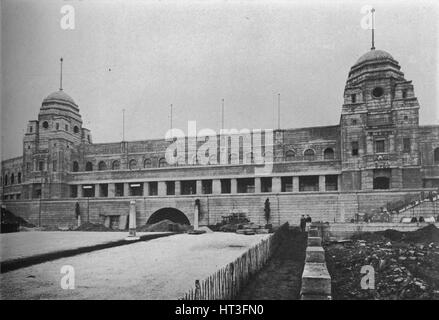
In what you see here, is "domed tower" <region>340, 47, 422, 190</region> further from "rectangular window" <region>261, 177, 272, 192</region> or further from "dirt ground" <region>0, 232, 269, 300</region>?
"dirt ground" <region>0, 232, 269, 300</region>

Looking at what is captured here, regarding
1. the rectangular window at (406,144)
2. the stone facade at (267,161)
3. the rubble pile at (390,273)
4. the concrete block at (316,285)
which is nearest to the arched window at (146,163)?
the stone facade at (267,161)

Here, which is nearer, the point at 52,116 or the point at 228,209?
the point at 228,209

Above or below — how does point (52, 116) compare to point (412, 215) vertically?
above

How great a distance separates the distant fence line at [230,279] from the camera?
5.98 metres

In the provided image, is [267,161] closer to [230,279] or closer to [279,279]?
[279,279]

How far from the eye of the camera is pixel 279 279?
10695mm

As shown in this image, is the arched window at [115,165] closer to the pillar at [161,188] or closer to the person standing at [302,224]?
the pillar at [161,188]

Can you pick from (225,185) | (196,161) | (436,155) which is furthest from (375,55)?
(196,161)

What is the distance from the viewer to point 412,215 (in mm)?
Answer: 22062

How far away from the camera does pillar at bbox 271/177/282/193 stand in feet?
103

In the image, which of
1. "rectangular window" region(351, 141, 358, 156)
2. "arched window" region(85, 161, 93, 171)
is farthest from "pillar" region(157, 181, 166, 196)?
"rectangular window" region(351, 141, 358, 156)
